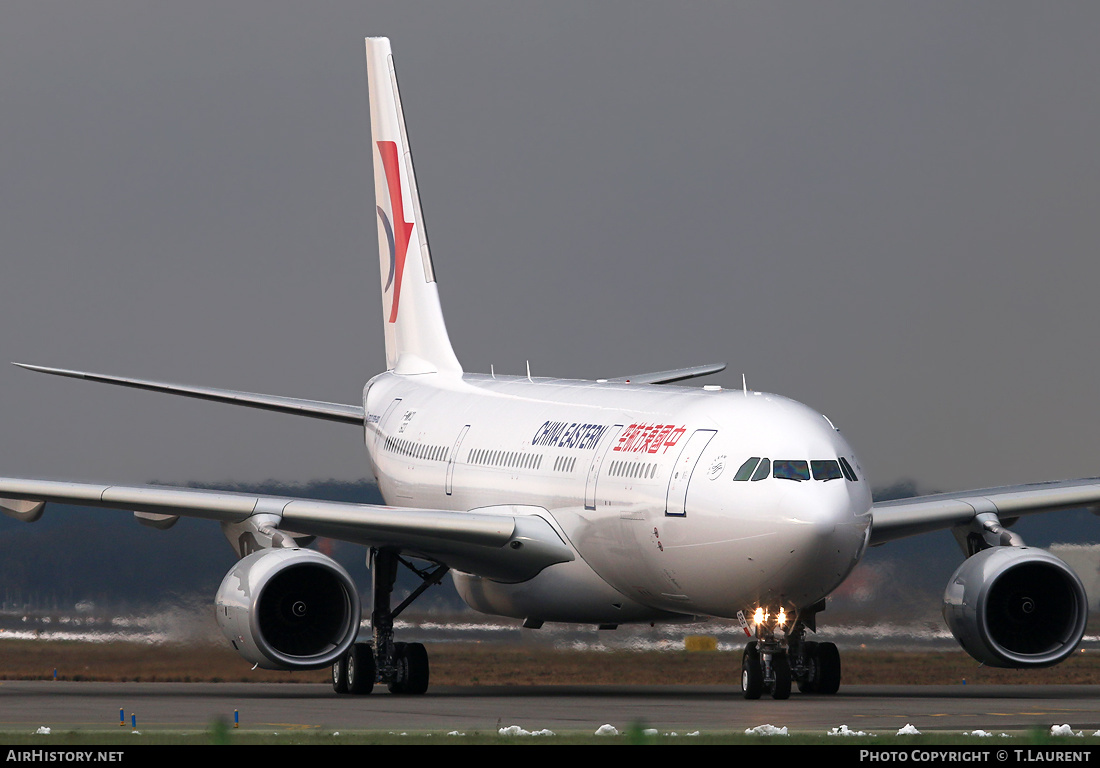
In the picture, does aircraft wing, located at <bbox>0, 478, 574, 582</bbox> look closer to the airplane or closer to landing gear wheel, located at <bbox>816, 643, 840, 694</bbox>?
the airplane

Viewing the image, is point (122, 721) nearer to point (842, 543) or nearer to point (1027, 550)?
point (842, 543)

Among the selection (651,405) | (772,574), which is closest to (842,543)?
(772,574)

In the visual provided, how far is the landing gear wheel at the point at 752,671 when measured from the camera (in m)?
19.9

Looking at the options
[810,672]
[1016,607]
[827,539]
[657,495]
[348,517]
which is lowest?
[810,672]

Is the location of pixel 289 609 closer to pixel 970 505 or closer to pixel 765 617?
pixel 765 617

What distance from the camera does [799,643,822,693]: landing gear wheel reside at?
2309 centimetres

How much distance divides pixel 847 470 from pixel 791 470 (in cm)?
69

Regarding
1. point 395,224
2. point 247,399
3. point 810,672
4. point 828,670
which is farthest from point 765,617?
point 395,224

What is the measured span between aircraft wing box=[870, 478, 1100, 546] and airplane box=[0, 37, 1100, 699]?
34 mm

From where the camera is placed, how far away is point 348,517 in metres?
22.8

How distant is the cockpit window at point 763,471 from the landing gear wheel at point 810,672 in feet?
15.9

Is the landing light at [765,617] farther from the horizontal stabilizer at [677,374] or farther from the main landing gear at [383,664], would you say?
the horizontal stabilizer at [677,374]

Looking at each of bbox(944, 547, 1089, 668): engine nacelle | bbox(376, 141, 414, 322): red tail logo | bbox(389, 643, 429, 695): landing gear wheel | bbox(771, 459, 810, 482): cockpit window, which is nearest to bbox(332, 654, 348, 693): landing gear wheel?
bbox(389, 643, 429, 695): landing gear wheel

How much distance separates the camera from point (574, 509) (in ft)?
→ 73.2
